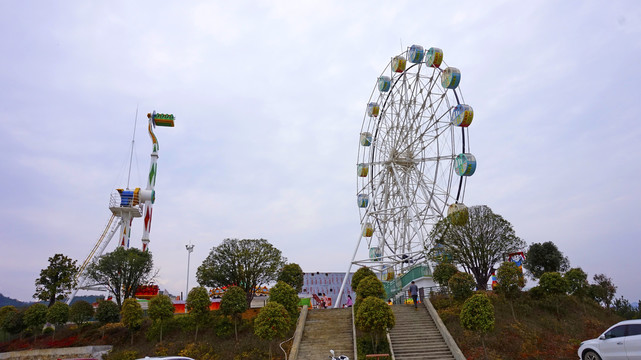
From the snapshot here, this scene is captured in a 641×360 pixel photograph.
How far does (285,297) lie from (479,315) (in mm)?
9948

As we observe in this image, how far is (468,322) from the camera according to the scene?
16.5 metres

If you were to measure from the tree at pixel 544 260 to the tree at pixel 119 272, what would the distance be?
32358 millimetres

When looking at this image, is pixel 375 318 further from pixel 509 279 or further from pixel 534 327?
pixel 509 279

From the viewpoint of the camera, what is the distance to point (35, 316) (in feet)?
85.9

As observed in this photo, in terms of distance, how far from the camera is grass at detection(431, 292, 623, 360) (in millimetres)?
17391

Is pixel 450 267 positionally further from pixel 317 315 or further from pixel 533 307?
pixel 317 315

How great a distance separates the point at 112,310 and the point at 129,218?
14.8 meters

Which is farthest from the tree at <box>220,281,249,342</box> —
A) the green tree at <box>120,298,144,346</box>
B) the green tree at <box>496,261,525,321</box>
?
the green tree at <box>496,261,525,321</box>

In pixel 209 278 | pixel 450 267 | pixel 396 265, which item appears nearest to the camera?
pixel 450 267

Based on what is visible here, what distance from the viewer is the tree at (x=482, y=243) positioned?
2548cm

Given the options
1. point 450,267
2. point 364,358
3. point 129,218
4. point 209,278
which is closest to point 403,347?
point 364,358

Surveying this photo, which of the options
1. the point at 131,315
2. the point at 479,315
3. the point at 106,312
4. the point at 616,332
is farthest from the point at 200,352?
the point at 616,332

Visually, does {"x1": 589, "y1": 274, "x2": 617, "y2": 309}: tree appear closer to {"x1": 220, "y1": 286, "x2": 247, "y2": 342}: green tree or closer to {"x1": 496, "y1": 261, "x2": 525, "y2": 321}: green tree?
{"x1": 496, "y1": 261, "x2": 525, "y2": 321}: green tree

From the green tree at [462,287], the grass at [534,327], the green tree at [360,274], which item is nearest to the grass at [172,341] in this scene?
the green tree at [360,274]
